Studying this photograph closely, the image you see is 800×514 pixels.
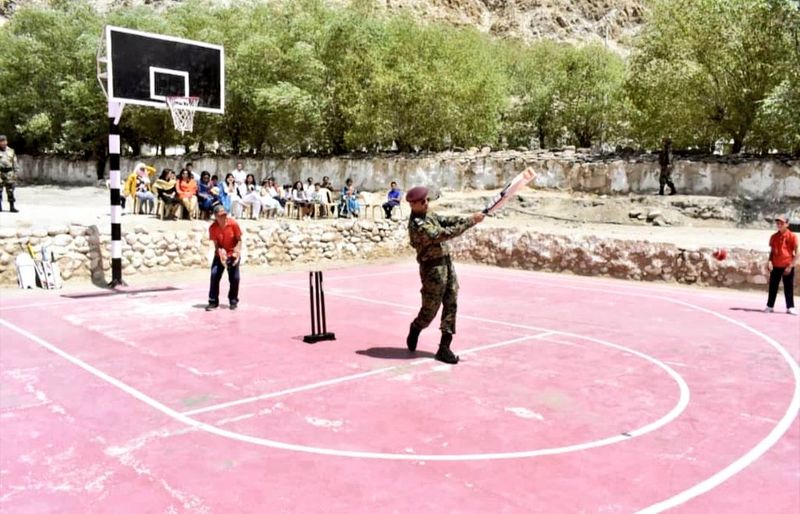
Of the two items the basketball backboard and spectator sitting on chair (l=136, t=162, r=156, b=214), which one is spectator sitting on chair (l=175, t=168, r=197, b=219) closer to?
spectator sitting on chair (l=136, t=162, r=156, b=214)

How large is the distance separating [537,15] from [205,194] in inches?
3270

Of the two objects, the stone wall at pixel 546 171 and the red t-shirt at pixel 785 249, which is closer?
the red t-shirt at pixel 785 249

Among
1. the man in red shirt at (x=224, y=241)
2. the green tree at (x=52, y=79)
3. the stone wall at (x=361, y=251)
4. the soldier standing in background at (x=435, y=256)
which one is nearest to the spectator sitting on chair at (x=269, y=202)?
the stone wall at (x=361, y=251)

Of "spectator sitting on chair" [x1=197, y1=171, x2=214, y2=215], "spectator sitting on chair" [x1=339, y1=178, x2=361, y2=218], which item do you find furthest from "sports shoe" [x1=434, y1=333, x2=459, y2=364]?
"spectator sitting on chair" [x1=339, y1=178, x2=361, y2=218]

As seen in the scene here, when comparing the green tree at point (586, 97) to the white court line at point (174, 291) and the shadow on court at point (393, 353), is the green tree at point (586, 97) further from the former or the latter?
the shadow on court at point (393, 353)

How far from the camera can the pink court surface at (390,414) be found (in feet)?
16.1

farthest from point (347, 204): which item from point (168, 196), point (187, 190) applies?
point (168, 196)

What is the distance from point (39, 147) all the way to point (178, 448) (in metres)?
45.3

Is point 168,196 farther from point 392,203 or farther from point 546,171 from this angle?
point 546,171

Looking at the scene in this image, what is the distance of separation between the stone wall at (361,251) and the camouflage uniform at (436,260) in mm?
9540

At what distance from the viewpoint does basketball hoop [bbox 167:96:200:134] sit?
14570 mm

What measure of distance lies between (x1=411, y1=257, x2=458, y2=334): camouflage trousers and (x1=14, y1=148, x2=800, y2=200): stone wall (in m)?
19.2

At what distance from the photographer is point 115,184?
13617 mm

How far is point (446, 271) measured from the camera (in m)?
8.09
